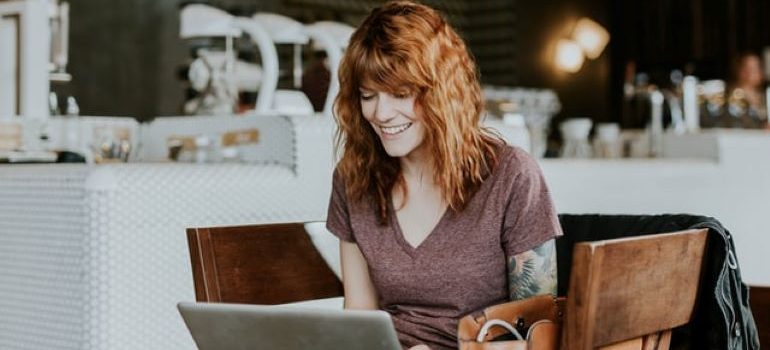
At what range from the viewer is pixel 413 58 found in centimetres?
174

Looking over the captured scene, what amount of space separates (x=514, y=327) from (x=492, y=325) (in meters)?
0.06

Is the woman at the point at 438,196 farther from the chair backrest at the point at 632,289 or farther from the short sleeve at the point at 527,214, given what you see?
the chair backrest at the point at 632,289

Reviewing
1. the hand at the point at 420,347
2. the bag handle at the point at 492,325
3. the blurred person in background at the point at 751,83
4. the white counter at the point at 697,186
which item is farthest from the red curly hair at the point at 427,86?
the blurred person in background at the point at 751,83

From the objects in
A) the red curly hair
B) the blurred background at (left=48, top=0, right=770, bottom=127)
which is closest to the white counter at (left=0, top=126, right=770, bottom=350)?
the red curly hair

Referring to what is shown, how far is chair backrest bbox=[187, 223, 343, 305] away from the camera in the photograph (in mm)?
1803

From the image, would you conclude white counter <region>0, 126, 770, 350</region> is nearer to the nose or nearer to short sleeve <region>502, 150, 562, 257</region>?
the nose

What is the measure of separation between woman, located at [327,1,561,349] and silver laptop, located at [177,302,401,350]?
409 mm

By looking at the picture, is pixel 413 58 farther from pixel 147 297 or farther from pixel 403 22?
pixel 147 297

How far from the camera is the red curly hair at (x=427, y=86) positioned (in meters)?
1.74

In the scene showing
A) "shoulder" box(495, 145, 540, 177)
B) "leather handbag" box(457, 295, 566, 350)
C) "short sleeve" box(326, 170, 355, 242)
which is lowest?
"leather handbag" box(457, 295, 566, 350)

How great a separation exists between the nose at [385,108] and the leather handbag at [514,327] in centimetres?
40

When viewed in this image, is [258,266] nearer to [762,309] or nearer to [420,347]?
[420,347]

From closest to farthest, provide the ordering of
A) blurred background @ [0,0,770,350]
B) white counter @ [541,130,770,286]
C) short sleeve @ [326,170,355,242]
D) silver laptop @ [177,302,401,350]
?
1. silver laptop @ [177,302,401,350]
2. short sleeve @ [326,170,355,242]
3. blurred background @ [0,0,770,350]
4. white counter @ [541,130,770,286]

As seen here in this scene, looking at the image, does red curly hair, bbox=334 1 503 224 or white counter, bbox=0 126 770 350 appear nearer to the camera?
red curly hair, bbox=334 1 503 224
